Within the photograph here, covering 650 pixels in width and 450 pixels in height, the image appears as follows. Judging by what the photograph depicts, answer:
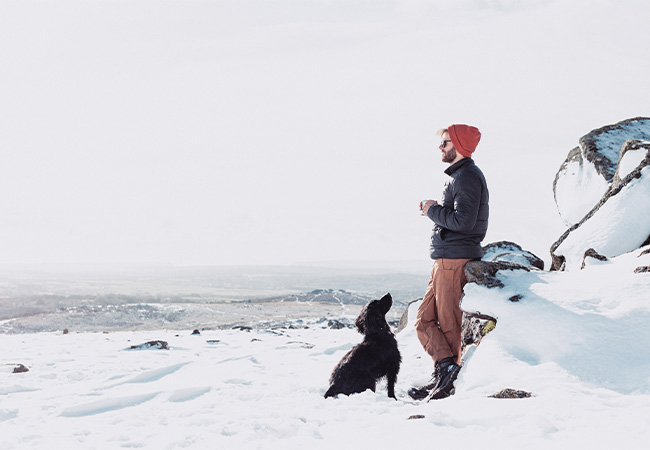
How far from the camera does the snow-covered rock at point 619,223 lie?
19.4ft

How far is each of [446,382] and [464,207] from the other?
1.71 metres

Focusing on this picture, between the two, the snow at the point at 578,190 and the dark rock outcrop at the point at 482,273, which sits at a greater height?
the snow at the point at 578,190

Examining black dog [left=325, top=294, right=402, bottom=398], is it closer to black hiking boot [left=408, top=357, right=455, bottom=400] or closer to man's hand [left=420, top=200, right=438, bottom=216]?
black hiking boot [left=408, top=357, right=455, bottom=400]

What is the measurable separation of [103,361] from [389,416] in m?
5.83

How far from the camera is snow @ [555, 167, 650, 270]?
590 centimetres

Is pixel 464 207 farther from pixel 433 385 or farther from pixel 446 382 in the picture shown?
pixel 433 385

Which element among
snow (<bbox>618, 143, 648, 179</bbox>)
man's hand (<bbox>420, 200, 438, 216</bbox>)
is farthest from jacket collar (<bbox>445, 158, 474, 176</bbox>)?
snow (<bbox>618, 143, 648, 179</bbox>)

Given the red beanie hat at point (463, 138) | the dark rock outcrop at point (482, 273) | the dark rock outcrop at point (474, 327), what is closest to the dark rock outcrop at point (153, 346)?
the dark rock outcrop at point (474, 327)

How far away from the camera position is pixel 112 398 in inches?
202

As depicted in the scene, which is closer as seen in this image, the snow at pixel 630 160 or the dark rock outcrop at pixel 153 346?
the snow at pixel 630 160

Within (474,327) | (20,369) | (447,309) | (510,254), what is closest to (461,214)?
(447,309)

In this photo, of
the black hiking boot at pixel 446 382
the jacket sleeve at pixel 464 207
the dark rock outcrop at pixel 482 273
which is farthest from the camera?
the dark rock outcrop at pixel 482 273

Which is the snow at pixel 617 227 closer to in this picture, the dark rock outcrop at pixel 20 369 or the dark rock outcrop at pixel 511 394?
the dark rock outcrop at pixel 511 394

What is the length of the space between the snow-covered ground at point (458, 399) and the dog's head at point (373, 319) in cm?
75
